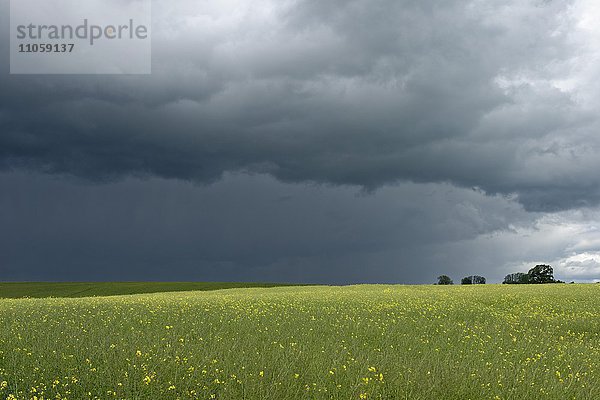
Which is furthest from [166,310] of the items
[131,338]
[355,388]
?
[355,388]

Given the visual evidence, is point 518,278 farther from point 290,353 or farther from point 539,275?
point 290,353

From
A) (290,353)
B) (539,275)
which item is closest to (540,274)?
(539,275)

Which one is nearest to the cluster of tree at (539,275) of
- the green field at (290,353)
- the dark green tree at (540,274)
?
the dark green tree at (540,274)

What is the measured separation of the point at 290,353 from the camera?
1560 centimetres

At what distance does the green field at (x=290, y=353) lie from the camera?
1311cm

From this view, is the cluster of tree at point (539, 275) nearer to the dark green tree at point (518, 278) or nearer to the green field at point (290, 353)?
the dark green tree at point (518, 278)

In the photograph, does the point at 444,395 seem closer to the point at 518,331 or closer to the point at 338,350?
the point at 338,350

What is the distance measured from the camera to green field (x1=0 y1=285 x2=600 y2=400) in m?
13.1

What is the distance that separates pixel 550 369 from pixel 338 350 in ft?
23.2

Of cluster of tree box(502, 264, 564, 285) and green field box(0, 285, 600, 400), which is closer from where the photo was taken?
green field box(0, 285, 600, 400)

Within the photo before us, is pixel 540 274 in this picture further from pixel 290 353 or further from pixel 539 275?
pixel 290 353

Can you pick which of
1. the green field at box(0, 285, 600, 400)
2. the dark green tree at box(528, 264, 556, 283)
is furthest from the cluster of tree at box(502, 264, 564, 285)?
the green field at box(0, 285, 600, 400)

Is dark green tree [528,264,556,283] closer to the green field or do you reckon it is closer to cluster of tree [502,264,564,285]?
cluster of tree [502,264,564,285]

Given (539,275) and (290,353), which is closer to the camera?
(290,353)
